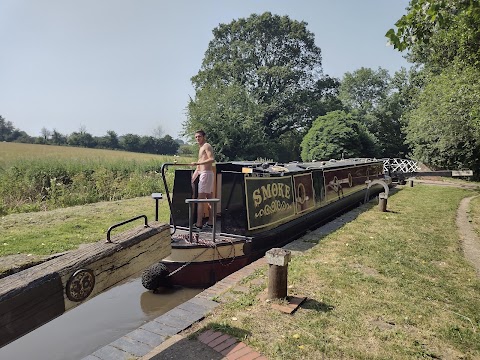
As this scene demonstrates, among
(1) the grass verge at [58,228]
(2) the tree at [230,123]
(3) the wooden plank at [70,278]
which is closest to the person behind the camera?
(3) the wooden plank at [70,278]

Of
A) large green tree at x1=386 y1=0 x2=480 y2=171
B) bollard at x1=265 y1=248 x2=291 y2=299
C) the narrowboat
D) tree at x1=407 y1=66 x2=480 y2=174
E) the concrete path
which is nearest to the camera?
the concrete path

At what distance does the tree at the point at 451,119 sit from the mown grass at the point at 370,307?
8.88 m

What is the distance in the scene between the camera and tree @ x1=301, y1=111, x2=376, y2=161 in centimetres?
2469

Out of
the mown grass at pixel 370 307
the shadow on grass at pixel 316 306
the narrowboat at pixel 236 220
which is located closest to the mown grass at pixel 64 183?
the narrowboat at pixel 236 220

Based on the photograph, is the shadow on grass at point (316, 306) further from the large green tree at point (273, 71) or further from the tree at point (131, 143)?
the tree at point (131, 143)

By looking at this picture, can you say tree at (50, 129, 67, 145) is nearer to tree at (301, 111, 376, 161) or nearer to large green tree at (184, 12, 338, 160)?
large green tree at (184, 12, 338, 160)

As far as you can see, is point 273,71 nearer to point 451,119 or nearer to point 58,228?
point 451,119

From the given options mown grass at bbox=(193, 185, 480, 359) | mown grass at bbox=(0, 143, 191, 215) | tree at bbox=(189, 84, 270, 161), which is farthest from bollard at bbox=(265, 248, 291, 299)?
tree at bbox=(189, 84, 270, 161)

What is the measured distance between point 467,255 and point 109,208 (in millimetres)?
9478

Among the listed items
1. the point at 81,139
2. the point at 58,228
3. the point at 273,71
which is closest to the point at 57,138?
the point at 81,139

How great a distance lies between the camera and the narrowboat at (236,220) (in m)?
5.49

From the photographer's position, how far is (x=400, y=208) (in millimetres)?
11023

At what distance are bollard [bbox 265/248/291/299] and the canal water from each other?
203 centimetres

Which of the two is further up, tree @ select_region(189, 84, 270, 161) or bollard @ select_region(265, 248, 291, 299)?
tree @ select_region(189, 84, 270, 161)
